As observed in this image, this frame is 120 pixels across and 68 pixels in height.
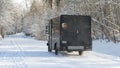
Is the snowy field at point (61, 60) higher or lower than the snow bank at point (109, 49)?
higher

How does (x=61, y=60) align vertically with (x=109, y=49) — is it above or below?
above

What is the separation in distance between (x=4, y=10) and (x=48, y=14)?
9288mm

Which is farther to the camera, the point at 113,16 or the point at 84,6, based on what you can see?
the point at 84,6

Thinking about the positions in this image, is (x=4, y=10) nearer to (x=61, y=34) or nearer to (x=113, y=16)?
(x=113, y=16)

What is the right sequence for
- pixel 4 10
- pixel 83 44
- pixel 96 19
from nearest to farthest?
pixel 83 44 → pixel 96 19 → pixel 4 10

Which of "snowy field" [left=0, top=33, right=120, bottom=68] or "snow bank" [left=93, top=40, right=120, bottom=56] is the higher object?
"snowy field" [left=0, top=33, right=120, bottom=68]

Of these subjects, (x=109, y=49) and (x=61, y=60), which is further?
(x=109, y=49)

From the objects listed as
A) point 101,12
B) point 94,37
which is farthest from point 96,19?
point 94,37

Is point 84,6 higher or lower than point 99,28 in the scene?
higher

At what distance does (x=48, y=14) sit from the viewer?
69625 millimetres

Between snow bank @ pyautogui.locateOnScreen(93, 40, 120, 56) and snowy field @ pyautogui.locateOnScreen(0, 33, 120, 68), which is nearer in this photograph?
snowy field @ pyautogui.locateOnScreen(0, 33, 120, 68)

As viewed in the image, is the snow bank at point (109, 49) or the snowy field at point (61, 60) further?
the snow bank at point (109, 49)

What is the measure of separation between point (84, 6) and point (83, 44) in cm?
1768

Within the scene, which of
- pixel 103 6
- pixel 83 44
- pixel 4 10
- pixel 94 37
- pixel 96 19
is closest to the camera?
pixel 83 44
